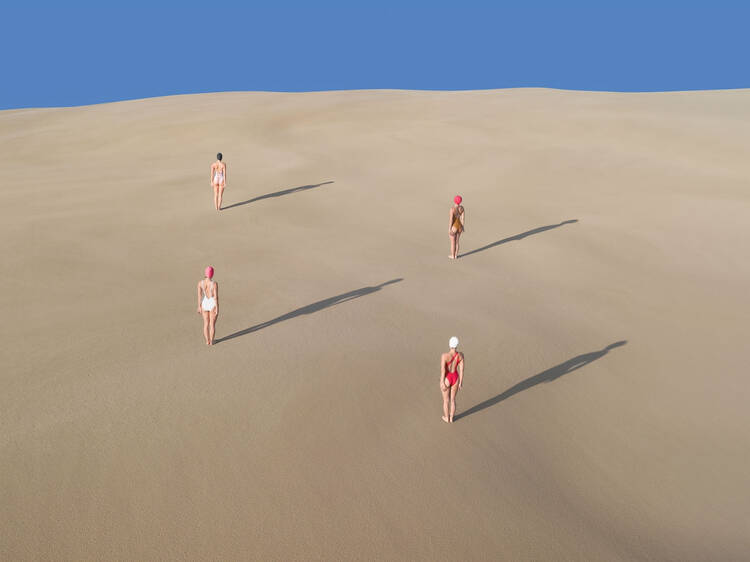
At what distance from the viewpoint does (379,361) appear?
9125 mm

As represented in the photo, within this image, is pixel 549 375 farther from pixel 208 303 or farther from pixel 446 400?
Answer: pixel 208 303

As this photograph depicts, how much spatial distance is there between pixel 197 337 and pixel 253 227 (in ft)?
20.5

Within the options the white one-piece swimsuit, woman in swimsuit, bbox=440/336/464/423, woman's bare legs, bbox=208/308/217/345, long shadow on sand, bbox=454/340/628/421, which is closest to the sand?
long shadow on sand, bbox=454/340/628/421

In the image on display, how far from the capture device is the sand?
623 centimetres

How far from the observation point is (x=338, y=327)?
10.3 metres

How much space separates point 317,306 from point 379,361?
2368mm

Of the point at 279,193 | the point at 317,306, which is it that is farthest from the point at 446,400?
the point at 279,193

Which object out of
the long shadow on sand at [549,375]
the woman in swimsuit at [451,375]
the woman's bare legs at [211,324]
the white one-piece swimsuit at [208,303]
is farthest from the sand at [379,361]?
the white one-piece swimsuit at [208,303]

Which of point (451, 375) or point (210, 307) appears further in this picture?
point (210, 307)

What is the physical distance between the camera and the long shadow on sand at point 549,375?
27.6ft

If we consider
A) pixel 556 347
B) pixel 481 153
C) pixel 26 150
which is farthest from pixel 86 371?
pixel 26 150

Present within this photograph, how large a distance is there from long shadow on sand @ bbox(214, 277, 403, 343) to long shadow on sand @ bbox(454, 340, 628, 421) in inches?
142

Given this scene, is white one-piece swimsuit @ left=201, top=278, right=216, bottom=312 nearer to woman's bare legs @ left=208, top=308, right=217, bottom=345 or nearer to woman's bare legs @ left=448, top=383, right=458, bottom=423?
woman's bare legs @ left=208, top=308, right=217, bottom=345

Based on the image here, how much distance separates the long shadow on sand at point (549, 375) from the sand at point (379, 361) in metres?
0.04
